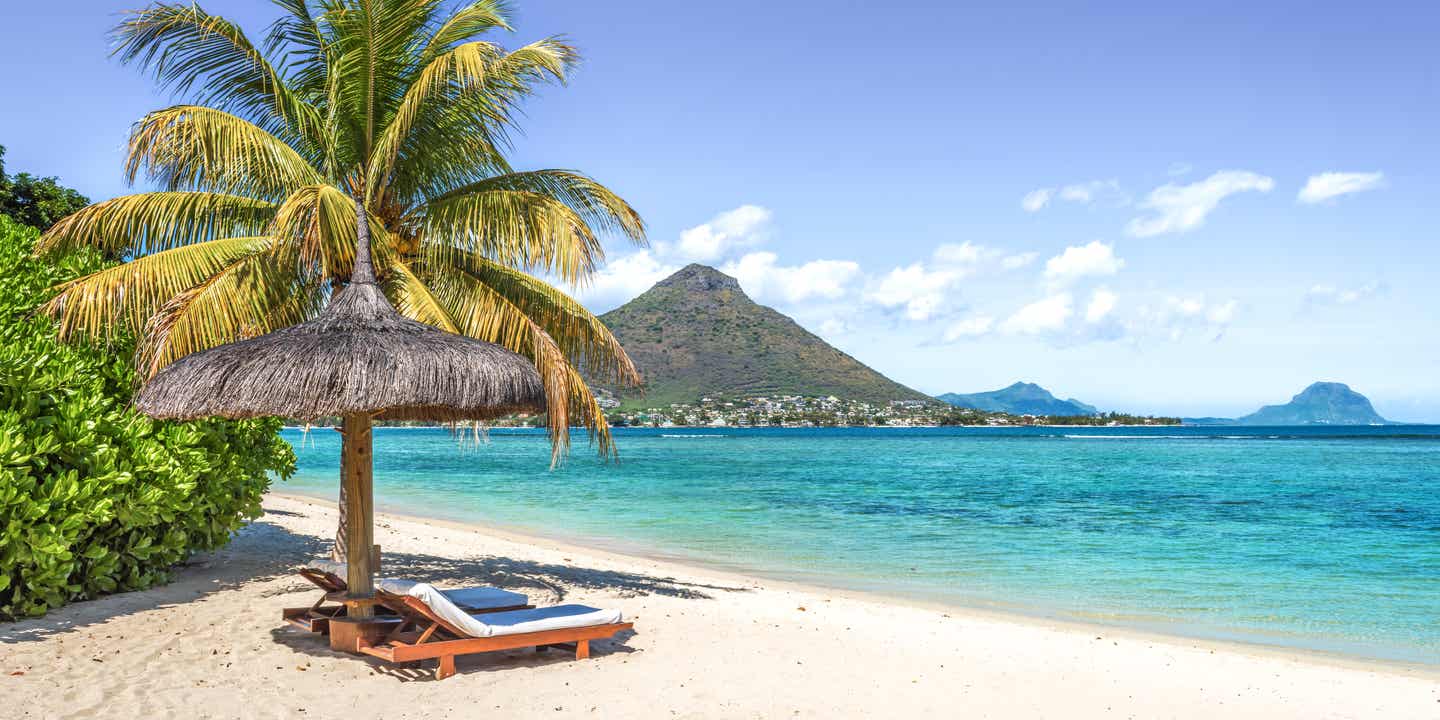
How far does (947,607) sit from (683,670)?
5485 mm

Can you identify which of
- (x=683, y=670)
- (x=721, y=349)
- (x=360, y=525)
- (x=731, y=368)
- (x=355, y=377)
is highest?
(x=721, y=349)

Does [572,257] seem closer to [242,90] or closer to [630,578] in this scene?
[242,90]

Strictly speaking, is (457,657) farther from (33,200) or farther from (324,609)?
(33,200)

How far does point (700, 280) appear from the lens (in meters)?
117

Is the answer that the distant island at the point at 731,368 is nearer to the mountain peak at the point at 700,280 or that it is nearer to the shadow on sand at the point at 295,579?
the mountain peak at the point at 700,280

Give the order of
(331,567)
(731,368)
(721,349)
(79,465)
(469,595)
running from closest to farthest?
1. (79,465)
2. (469,595)
3. (331,567)
4. (731,368)
5. (721,349)

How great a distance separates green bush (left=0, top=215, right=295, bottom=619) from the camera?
616 centimetres

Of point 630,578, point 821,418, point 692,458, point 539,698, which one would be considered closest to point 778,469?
point 692,458

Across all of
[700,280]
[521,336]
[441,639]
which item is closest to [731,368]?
[700,280]

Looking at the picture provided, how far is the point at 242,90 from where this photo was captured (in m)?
8.97

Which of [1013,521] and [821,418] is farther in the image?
[821,418]

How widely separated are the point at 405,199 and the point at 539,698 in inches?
217

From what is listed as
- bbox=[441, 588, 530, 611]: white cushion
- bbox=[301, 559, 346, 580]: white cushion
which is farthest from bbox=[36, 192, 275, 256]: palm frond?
bbox=[441, 588, 530, 611]: white cushion

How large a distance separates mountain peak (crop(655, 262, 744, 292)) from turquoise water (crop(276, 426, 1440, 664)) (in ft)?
245
